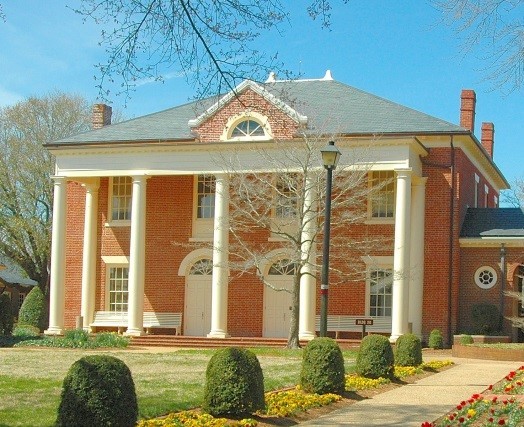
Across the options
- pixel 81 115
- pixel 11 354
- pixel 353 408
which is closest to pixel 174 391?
pixel 353 408

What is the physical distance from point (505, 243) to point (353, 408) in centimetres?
2046

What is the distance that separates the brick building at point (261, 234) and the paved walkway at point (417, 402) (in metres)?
11.1

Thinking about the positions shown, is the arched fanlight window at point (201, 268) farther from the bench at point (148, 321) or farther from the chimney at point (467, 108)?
the chimney at point (467, 108)

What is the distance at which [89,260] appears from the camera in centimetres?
3769

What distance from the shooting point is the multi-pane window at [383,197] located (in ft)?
114

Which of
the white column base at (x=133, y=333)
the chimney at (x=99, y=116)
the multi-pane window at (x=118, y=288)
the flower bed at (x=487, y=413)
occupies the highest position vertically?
the chimney at (x=99, y=116)

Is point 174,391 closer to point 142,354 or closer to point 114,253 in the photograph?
point 142,354

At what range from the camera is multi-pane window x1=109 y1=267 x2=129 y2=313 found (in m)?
38.1

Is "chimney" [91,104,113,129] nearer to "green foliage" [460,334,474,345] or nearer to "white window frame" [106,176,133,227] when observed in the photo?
"white window frame" [106,176,133,227]

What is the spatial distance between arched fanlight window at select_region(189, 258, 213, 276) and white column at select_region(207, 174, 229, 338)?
9.40 ft

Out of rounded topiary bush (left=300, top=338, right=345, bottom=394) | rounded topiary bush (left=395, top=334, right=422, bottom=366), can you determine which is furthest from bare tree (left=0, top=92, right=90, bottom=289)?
rounded topiary bush (left=300, top=338, right=345, bottom=394)

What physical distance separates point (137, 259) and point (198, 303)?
3.53 m

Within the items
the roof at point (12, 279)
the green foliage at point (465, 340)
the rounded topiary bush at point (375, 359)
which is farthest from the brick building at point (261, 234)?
the roof at point (12, 279)

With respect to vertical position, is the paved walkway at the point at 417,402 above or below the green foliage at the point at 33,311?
below
